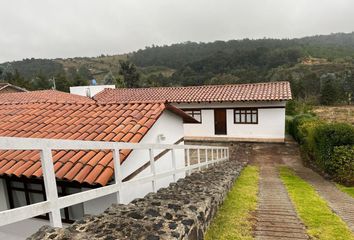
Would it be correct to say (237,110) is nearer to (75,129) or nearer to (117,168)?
(75,129)

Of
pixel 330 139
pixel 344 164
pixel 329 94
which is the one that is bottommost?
pixel 344 164

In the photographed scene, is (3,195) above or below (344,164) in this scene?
above

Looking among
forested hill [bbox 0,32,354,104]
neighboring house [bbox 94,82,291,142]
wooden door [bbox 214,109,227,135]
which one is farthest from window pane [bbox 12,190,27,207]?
forested hill [bbox 0,32,354,104]

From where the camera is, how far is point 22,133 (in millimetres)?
6457

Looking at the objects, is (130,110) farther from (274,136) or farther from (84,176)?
(274,136)

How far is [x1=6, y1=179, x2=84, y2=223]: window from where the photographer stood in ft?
18.3

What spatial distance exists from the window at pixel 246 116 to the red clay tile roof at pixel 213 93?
1065 millimetres

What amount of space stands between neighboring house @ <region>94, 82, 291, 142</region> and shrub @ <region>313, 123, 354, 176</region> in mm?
6785

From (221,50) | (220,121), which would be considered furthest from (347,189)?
(221,50)

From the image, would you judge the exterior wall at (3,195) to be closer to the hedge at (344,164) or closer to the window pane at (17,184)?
the window pane at (17,184)

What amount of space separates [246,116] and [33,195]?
15.8 meters

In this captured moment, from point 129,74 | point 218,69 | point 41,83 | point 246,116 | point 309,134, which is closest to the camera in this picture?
point 309,134

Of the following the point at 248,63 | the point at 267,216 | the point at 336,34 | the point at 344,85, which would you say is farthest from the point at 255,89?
the point at 336,34

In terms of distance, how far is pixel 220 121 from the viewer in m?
20.1
